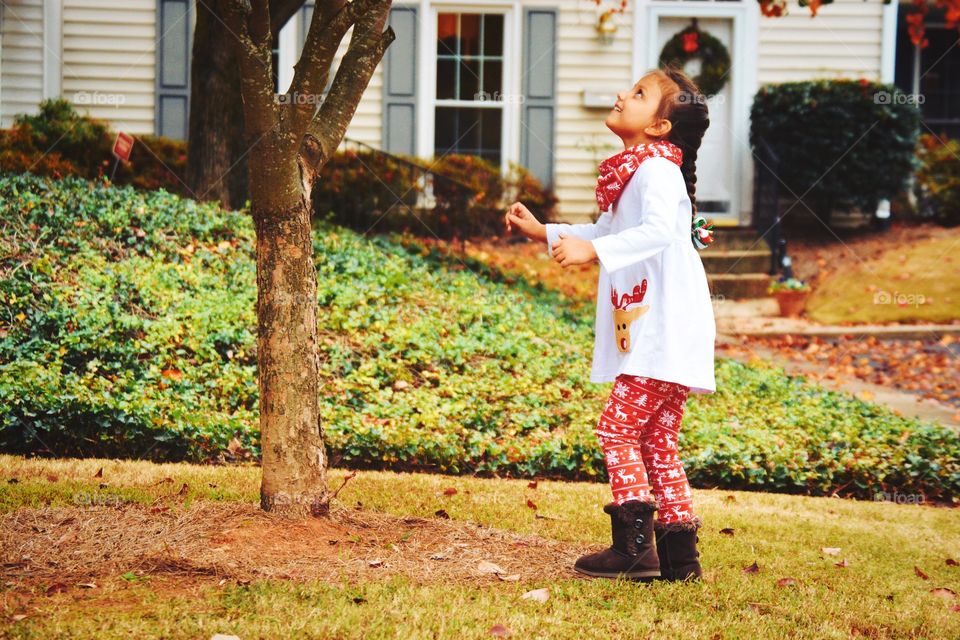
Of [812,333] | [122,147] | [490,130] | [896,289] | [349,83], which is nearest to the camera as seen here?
[349,83]

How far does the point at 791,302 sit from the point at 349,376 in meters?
6.46

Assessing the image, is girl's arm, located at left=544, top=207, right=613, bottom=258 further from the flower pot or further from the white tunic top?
the flower pot

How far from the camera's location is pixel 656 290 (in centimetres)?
347

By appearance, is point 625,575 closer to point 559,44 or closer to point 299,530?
point 299,530

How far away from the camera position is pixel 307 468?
148 inches

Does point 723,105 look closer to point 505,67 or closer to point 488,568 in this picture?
point 505,67

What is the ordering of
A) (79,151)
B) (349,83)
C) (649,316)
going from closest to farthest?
(649,316), (349,83), (79,151)

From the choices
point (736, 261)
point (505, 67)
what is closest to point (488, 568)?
point (736, 261)

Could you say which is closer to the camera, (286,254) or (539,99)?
(286,254)

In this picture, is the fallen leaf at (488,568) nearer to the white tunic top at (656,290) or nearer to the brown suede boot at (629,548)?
the brown suede boot at (629,548)

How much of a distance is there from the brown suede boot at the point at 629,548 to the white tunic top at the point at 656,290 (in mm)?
461

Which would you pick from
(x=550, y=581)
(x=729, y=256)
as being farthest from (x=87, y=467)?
(x=729, y=256)

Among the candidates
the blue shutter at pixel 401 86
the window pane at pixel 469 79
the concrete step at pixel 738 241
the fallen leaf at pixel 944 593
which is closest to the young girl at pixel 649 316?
the fallen leaf at pixel 944 593

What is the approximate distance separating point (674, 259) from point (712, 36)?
10706 mm
